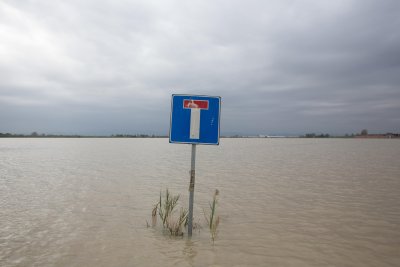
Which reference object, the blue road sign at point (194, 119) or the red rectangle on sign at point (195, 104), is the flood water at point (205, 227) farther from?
the red rectangle on sign at point (195, 104)

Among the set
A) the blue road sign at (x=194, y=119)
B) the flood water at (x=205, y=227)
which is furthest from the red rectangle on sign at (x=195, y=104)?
the flood water at (x=205, y=227)

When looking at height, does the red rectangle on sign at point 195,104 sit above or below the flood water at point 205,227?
above

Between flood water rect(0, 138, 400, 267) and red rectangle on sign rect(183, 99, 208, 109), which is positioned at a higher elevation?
red rectangle on sign rect(183, 99, 208, 109)

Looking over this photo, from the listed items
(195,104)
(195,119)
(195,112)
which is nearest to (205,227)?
(195,119)

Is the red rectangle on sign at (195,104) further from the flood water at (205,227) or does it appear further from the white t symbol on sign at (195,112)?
the flood water at (205,227)

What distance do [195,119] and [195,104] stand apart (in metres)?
0.31

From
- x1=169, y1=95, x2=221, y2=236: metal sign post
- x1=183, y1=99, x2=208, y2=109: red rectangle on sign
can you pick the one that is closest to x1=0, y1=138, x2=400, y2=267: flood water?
x1=169, y1=95, x2=221, y2=236: metal sign post

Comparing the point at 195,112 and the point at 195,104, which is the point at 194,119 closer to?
the point at 195,112

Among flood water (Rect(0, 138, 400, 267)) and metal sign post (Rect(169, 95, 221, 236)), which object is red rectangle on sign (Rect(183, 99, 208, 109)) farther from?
flood water (Rect(0, 138, 400, 267))

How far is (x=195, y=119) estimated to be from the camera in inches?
248

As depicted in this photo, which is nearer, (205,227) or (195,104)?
(195,104)

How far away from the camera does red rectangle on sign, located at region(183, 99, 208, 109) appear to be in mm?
6336

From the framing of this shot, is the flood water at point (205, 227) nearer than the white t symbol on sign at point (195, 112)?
Yes

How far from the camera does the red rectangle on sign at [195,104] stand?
6336 millimetres
